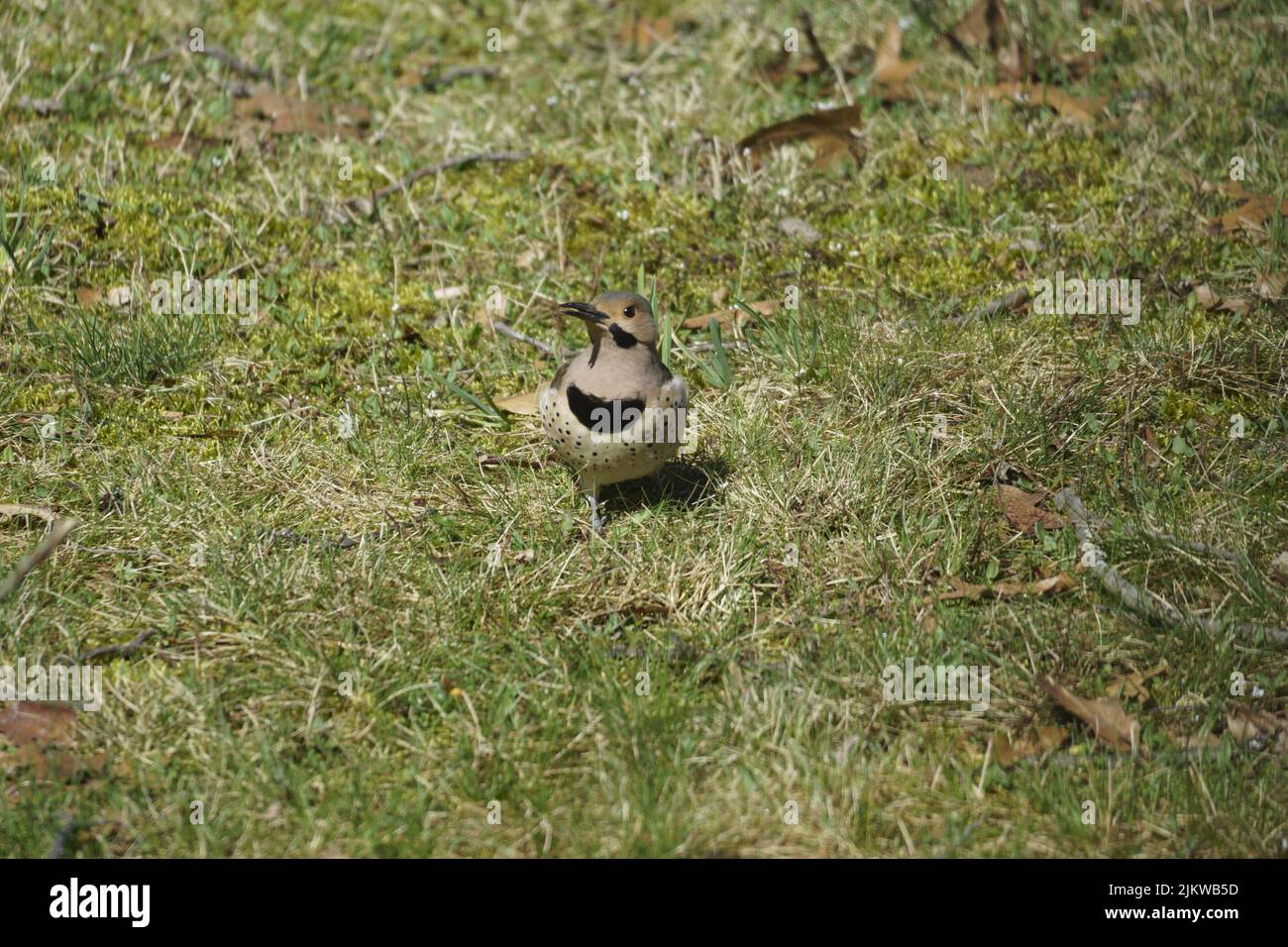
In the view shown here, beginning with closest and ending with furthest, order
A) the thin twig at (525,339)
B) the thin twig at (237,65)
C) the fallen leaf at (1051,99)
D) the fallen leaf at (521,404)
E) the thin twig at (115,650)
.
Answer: the thin twig at (115,650) → the fallen leaf at (521,404) → the thin twig at (525,339) → the fallen leaf at (1051,99) → the thin twig at (237,65)

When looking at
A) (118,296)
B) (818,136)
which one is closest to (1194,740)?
(818,136)

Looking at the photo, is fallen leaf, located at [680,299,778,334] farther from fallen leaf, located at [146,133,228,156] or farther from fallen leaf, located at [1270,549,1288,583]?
fallen leaf, located at [146,133,228,156]

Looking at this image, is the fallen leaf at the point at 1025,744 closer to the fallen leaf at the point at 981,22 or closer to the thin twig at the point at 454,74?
the fallen leaf at the point at 981,22

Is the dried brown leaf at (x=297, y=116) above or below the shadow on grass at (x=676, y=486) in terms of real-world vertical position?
above

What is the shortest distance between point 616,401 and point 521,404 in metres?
1.09

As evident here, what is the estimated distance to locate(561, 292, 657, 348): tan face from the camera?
4.59 meters

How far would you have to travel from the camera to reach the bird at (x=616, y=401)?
4.55 metres

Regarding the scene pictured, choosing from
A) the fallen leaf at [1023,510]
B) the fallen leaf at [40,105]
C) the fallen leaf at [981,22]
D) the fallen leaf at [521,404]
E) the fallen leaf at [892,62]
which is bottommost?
the fallen leaf at [1023,510]

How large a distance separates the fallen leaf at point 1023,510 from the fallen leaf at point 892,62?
3436mm

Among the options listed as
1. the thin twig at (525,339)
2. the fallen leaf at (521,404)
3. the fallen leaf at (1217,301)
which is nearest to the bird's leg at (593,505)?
the fallen leaf at (521,404)

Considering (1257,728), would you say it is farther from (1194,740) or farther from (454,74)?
(454,74)
